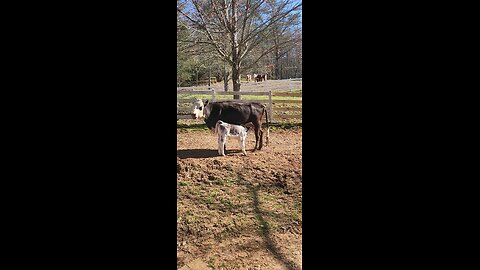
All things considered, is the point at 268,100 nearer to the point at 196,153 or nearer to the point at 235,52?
the point at 235,52

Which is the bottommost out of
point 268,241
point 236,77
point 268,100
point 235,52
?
point 268,241

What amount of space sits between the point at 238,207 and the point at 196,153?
68 cm

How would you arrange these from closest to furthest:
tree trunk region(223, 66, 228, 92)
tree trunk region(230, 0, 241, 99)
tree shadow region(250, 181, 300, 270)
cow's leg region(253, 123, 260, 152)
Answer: tree shadow region(250, 181, 300, 270)
cow's leg region(253, 123, 260, 152)
tree trunk region(230, 0, 241, 99)
tree trunk region(223, 66, 228, 92)

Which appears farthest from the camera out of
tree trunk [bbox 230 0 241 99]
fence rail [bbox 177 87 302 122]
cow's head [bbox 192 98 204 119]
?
fence rail [bbox 177 87 302 122]

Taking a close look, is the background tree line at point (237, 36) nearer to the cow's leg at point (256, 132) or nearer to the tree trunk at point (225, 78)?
the tree trunk at point (225, 78)

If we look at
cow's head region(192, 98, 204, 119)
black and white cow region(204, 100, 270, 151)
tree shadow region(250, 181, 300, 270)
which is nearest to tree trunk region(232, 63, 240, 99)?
cow's head region(192, 98, 204, 119)

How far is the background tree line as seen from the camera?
104 inches

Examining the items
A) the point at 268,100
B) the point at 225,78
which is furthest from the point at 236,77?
the point at 268,100

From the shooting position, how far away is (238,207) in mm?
1682

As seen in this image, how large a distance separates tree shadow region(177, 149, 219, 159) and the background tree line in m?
0.77

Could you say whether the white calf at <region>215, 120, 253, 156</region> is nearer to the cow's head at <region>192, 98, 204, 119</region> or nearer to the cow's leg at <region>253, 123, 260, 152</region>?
the cow's leg at <region>253, 123, 260, 152</region>
